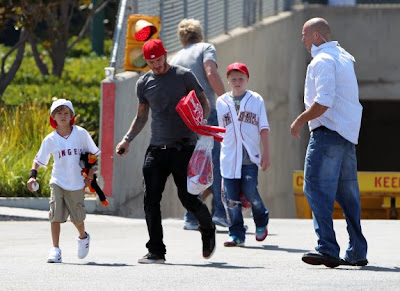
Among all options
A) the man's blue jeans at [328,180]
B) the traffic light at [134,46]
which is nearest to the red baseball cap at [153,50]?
the man's blue jeans at [328,180]

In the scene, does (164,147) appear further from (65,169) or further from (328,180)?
(328,180)

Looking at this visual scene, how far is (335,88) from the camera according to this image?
30.7 feet

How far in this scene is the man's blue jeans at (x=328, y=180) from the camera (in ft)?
30.9

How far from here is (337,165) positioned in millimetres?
9438

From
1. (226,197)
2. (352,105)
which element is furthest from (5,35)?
(352,105)

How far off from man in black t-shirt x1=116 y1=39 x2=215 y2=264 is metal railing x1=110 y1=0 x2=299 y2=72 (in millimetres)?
4692

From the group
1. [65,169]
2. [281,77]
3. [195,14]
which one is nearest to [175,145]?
[65,169]

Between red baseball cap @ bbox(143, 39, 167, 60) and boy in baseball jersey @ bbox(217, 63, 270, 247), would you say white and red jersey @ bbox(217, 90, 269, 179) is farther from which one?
red baseball cap @ bbox(143, 39, 167, 60)

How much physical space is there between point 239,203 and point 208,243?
1510mm

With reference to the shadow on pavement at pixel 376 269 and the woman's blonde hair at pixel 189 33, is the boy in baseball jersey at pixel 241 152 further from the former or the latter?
the shadow on pavement at pixel 376 269

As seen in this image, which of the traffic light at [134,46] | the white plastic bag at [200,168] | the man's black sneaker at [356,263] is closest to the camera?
the man's black sneaker at [356,263]

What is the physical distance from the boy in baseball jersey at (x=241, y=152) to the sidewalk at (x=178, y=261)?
0.28m

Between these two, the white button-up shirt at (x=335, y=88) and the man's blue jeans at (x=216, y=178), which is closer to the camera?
the white button-up shirt at (x=335, y=88)

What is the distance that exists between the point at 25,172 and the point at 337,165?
5.83 metres
